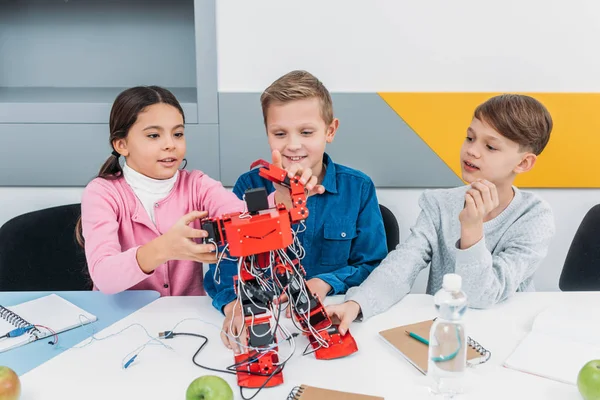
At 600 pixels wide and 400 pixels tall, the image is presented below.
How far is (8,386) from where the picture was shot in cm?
86

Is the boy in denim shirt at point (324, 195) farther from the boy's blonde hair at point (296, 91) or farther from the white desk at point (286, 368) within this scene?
the white desk at point (286, 368)

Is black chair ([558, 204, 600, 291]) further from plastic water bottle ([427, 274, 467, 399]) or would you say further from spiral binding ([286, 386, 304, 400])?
spiral binding ([286, 386, 304, 400])

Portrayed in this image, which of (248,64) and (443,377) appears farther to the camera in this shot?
(248,64)

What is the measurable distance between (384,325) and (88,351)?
0.64 meters

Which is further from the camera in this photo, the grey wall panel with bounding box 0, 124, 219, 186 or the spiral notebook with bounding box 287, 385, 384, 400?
the grey wall panel with bounding box 0, 124, 219, 186

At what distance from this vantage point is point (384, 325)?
1189 millimetres

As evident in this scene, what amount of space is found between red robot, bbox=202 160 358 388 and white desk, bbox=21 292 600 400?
34mm

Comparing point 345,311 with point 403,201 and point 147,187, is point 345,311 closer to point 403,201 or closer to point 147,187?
point 147,187

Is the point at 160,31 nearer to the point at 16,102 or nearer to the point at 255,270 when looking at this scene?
the point at 16,102

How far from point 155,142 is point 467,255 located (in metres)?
0.92

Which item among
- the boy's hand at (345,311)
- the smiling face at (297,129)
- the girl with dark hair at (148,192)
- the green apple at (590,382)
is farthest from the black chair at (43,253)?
the green apple at (590,382)

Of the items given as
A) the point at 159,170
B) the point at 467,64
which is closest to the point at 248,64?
the point at 159,170

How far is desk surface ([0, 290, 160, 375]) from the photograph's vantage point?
107cm

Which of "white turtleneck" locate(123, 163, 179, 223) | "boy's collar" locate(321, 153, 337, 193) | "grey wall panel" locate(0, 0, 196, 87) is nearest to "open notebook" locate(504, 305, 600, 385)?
"boy's collar" locate(321, 153, 337, 193)
